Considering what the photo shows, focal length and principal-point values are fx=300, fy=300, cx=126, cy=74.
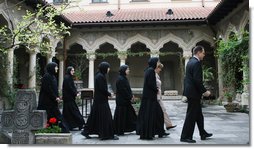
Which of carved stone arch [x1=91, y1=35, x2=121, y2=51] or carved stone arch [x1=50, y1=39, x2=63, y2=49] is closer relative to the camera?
carved stone arch [x1=50, y1=39, x2=63, y2=49]

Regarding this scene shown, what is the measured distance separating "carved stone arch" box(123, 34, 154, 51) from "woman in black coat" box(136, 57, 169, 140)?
27.6 ft

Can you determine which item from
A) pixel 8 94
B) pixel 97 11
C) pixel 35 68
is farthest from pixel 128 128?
pixel 97 11

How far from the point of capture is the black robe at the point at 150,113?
485 cm

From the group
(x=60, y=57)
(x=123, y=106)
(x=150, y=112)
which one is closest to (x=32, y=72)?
(x=60, y=57)

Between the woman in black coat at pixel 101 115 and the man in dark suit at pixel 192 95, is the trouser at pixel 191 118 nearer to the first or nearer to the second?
the man in dark suit at pixel 192 95

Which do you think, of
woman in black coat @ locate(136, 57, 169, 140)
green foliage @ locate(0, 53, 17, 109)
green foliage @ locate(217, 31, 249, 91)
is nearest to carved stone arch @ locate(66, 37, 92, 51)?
green foliage @ locate(0, 53, 17, 109)

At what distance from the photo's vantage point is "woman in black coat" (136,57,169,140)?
15.9ft

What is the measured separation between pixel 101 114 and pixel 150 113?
0.81m

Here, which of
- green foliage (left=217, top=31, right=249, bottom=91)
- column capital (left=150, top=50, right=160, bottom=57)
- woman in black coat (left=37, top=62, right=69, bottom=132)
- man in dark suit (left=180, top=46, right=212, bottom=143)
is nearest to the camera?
man in dark suit (left=180, top=46, right=212, bottom=143)

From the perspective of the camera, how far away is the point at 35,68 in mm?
10250

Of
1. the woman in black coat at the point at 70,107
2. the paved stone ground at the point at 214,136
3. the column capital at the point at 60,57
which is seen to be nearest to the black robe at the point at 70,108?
the woman in black coat at the point at 70,107

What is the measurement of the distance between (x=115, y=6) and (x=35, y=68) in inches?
253

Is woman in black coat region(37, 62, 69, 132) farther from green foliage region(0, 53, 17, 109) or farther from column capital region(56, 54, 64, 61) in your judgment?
column capital region(56, 54, 64, 61)

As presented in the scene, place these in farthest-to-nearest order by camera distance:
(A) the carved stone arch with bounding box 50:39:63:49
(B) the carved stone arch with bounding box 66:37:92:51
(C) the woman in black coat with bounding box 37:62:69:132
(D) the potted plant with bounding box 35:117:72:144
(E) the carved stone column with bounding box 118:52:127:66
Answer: (B) the carved stone arch with bounding box 66:37:92:51 < (E) the carved stone column with bounding box 118:52:127:66 < (A) the carved stone arch with bounding box 50:39:63:49 < (C) the woman in black coat with bounding box 37:62:69:132 < (D) the potted plant with bounding box 35:117:72:144
